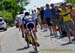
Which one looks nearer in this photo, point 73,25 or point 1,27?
point 73,25

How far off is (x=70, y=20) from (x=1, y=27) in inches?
887

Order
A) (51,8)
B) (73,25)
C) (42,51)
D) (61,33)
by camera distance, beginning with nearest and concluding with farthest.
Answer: (42,51) → (73,25) → (61,33) → (51,8)

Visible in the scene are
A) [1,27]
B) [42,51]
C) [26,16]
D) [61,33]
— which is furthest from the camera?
[1,27]

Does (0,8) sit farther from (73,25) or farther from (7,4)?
(73,25)

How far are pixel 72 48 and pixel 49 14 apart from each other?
8343mm

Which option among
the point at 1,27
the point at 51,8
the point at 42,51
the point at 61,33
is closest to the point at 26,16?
the point at 42,51

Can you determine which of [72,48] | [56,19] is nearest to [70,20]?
[72,48]

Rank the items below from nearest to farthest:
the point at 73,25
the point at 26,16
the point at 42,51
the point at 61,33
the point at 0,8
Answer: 1. the point at 42,51
2. the point at 26,16
3. the point at 73,25
4. the point at 61,33
5. the point at 0,8

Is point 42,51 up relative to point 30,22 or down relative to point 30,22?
down

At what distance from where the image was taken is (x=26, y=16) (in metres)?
16.8

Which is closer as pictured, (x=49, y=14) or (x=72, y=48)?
(x=72, y=48)

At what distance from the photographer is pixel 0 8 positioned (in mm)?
74875

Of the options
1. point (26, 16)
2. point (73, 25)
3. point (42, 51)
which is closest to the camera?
point (42, 51)

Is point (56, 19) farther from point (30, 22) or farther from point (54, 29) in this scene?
point (30, 22)
